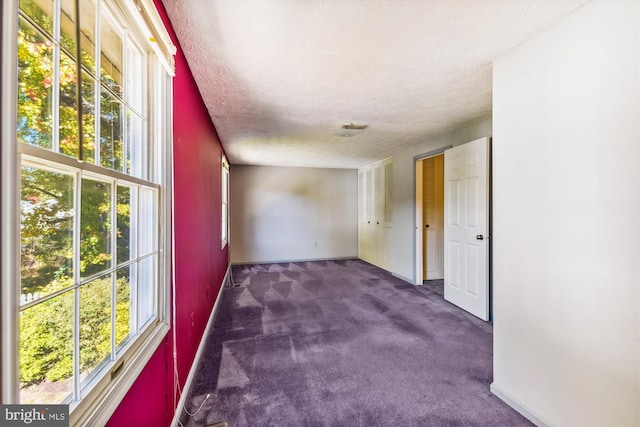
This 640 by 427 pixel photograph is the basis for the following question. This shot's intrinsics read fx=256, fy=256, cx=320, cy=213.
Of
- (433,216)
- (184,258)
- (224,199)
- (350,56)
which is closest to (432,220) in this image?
(433,216)

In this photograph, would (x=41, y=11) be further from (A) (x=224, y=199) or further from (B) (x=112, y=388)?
(A) (x=224, y=199)

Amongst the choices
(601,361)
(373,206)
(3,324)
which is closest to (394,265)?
(373,206)

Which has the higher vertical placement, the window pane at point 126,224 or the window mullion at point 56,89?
the window mullion at point 56,89

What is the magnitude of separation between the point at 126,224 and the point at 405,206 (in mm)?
4086

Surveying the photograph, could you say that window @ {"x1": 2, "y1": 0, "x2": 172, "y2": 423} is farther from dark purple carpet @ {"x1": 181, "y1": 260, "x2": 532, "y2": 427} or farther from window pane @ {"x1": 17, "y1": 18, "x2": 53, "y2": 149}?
dark purple carpet @ {"x1": 181, "y1": 260, "x2": 532, "y2": 427}

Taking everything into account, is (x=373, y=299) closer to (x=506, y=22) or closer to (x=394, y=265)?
(x=394, y=265)

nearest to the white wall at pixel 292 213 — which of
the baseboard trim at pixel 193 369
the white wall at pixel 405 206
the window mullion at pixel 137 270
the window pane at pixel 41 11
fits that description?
the white wall at pixel 405 206

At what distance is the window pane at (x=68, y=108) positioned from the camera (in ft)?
2.31

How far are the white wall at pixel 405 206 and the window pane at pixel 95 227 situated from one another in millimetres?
3824

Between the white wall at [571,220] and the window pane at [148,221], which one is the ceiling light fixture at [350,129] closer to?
the white wall at [571,220]

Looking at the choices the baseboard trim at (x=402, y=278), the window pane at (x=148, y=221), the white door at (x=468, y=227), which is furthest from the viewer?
the baseboard trim at (x=402, y=278)

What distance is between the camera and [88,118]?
2.73ft

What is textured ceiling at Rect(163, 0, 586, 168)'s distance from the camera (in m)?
1.31

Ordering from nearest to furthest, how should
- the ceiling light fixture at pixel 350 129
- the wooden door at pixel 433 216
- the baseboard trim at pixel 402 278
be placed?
the ceiling light fixture at pixel 350 129 → the baseboard trim at pixel 402 278 → the wooden door at pixel 433 216
